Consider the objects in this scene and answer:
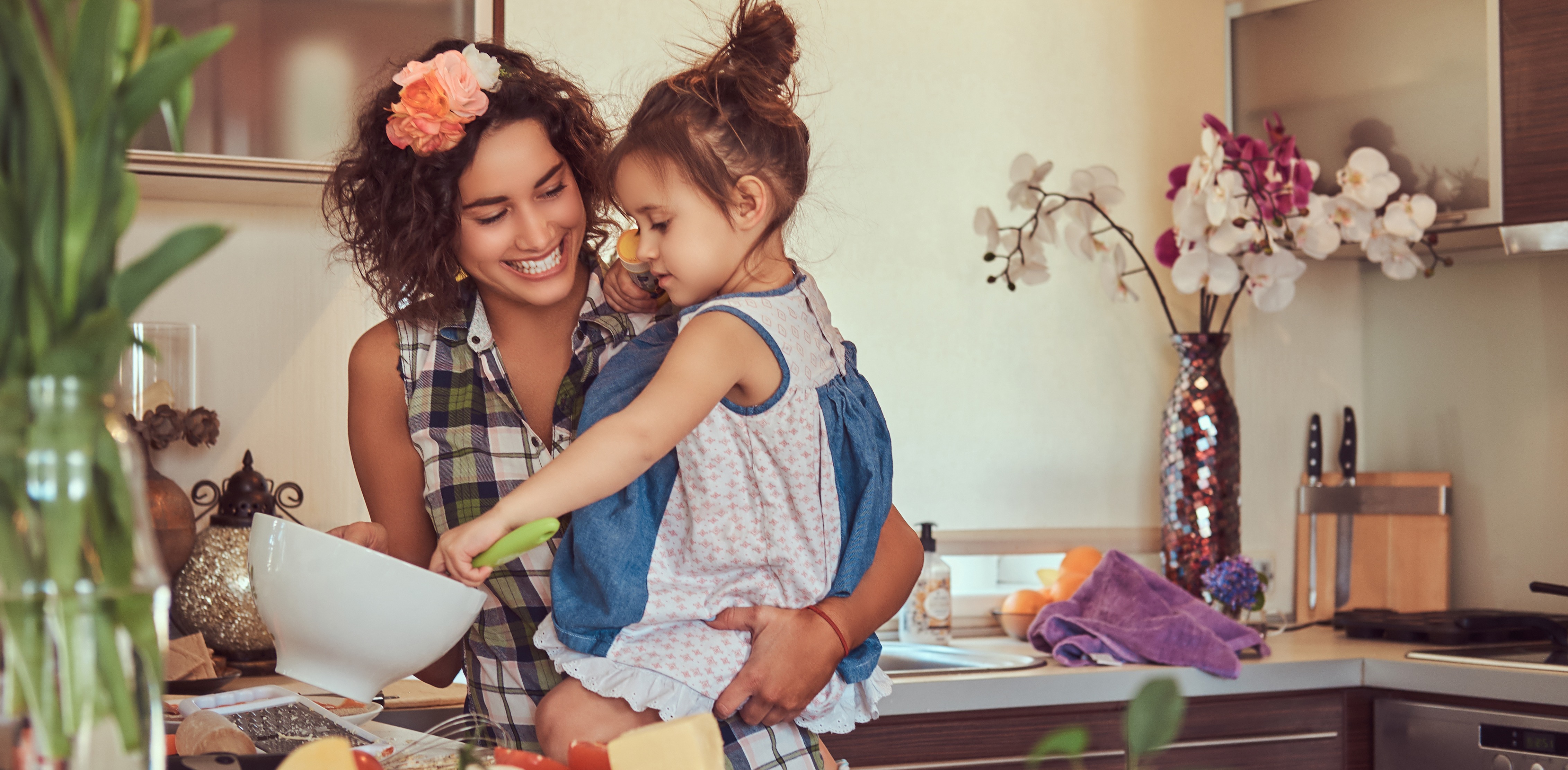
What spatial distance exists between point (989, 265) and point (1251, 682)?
88 cm

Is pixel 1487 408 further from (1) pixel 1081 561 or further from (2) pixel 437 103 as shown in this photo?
(2) pixel 437 103

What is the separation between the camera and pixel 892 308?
2395 millimetres

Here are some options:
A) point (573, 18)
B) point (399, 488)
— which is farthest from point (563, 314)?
point (573, 18)

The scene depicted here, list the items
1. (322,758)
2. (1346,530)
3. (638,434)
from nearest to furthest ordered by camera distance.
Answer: (322,758) < (638,434) < (1346,530)

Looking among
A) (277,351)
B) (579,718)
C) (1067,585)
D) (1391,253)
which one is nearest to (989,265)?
(1067,585)

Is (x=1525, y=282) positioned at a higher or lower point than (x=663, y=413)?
higher

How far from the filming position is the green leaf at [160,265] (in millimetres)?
404

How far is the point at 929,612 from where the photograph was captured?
2229 mm

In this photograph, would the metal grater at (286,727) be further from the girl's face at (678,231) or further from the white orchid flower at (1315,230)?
the white orchid flower at (1315,230)

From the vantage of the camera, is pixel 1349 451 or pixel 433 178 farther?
pixel 1349 451

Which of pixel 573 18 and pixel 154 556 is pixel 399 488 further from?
pixel 573 18

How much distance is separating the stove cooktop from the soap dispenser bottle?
0.72 metres

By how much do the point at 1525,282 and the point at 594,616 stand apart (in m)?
2.08

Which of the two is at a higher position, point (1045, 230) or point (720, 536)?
point (1045, 230)
